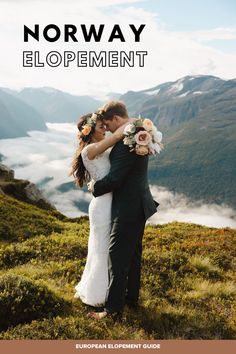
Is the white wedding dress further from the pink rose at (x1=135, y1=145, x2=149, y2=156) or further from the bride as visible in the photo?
the pink rose at (x1=135, y1=145, x2=149, y2=156)

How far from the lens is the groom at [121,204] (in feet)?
27.8

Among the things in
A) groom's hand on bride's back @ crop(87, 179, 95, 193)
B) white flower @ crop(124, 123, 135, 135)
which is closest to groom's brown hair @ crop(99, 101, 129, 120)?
white flower @ crop(124, 123, 135, 135)

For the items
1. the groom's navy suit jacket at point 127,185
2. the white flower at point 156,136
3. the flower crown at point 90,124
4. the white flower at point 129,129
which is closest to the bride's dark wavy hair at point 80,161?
the flower crown at point 90,124

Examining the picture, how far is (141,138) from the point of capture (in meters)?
8.18

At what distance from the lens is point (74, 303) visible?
9.61 meters

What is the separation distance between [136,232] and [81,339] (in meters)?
2.06

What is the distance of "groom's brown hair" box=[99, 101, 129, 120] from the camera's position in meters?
8.52

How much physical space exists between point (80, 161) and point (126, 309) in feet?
9.92

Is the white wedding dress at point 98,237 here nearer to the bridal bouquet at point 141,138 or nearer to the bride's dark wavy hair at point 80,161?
the bride's dark wavy hair at point 80,161

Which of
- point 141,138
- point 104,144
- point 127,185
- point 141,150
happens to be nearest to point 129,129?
point 141,138

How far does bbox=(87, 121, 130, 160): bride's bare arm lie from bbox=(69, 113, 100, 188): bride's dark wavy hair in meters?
0.38

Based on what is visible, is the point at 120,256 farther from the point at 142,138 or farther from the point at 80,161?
the point at 142,138
